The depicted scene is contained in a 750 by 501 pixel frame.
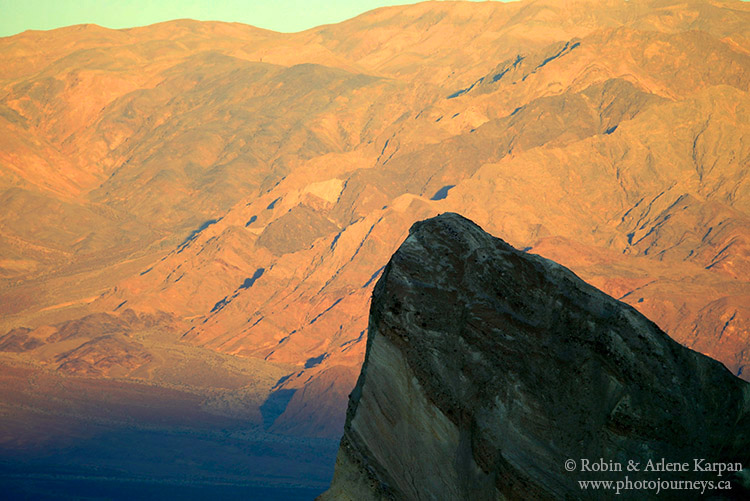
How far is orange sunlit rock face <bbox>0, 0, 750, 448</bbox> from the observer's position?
265ft

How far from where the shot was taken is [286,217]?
104875mm

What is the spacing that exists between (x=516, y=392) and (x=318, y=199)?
102025mm

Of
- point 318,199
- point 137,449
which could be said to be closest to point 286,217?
point 318,199

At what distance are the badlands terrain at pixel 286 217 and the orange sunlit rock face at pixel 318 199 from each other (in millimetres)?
325

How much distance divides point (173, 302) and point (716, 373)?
89.5 metres

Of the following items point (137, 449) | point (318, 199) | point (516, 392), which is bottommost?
point (137, 449)

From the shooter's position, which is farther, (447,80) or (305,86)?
(447,80)

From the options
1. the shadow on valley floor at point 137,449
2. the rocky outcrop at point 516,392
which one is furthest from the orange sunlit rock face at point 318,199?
the rocky outcrop at point 516,392

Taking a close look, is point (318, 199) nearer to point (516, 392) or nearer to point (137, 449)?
point (137, 449)

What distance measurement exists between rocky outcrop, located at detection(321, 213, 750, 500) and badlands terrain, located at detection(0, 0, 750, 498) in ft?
179

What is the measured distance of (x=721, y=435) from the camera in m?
7.26

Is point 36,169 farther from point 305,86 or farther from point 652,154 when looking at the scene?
point 652,154

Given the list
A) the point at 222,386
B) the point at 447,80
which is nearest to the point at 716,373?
the point at 222,386

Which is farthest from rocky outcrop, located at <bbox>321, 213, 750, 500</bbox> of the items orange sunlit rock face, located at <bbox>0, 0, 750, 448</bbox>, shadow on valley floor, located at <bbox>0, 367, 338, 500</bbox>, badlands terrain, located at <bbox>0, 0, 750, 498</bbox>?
orange sunlit rock face, located at <bbox>0, 0, 750, 448</bbox>
